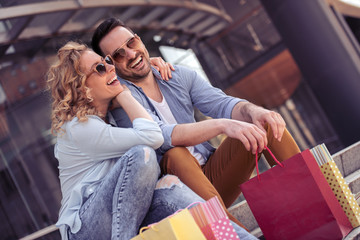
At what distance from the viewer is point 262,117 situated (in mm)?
2150

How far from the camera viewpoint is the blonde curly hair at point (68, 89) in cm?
212

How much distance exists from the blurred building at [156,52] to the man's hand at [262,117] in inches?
50.3

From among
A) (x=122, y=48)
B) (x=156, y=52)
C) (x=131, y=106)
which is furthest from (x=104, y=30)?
(x=156, y=52)

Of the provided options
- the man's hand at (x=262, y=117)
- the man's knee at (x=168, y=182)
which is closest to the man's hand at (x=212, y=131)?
the man's hand at (x=262, y=117)

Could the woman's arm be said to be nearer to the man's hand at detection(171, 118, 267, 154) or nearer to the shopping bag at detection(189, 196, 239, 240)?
the man's hand at detection(171, 118, 267, 154)

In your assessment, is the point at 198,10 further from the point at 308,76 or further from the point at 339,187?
the point at 339,187

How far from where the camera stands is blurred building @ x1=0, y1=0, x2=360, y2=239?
197 inches

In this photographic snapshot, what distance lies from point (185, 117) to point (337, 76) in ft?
9.81

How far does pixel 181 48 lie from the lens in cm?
1005

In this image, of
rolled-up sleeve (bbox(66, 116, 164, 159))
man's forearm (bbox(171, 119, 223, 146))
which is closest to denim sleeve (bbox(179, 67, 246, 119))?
man's forearm (bbox(171, 119, 223, 146))

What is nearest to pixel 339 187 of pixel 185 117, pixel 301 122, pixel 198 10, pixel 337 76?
pixel 185 117

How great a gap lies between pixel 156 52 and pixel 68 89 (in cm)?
723

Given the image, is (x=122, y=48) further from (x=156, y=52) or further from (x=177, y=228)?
(x=156, y=52)

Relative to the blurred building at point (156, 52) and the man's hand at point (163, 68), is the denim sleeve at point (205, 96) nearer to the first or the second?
the man's hand at point (163, 68)
